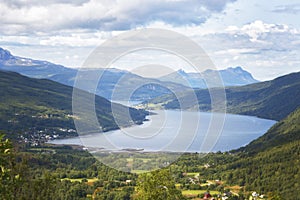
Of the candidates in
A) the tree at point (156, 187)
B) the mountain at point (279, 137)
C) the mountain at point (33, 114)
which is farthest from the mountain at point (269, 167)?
the tree at point (156, 187)

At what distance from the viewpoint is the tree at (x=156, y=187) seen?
2064cm

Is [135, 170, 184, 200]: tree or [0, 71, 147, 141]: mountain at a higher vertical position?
[135, 170, 184, 200]: tree

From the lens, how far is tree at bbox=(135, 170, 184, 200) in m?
20.6

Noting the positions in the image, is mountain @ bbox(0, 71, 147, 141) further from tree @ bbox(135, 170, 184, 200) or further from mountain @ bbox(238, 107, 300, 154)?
tree @ bbox(135, 170, 184, 200)

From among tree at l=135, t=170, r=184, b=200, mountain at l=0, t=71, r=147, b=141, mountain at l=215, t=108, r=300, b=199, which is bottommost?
mountain at l=215, t=108, r=300, b=199

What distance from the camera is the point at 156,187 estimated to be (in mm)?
21062

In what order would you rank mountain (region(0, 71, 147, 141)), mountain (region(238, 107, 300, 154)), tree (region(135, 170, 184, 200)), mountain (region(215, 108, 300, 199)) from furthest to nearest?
mountain (region(0, 71, 147, 141)) < mountain (region(238, 107, 300, 154)) < mountain (region(215, 108, 300, 199)) < tree (region(135, 170, 184, 200))

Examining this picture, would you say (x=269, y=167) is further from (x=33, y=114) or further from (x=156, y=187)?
(x=33, y=114)

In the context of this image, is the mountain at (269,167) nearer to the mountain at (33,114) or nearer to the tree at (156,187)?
the mountain at (33,114)

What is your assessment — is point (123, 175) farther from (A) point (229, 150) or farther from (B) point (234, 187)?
(A) point (229, 150)

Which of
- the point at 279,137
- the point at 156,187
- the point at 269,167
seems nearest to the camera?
the point at 156,187

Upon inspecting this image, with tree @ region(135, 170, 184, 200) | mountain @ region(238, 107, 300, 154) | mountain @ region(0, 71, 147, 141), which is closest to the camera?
tree @ region(135, 170, 184, 200)

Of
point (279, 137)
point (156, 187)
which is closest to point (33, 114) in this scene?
point (279, 137)

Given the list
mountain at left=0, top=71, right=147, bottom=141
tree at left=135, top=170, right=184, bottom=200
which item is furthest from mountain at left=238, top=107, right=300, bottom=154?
tree at left=135, top=170, right=184, bottom=200
